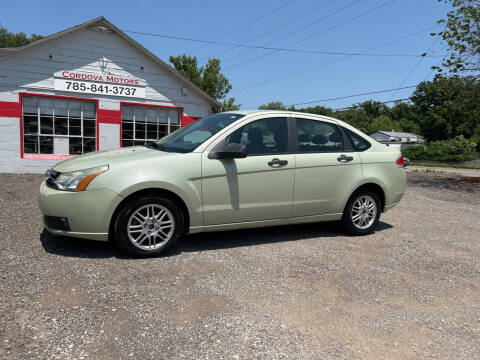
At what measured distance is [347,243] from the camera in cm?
551

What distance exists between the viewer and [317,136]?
5562mm

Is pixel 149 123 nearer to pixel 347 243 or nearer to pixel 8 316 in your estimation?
pixel 347 243

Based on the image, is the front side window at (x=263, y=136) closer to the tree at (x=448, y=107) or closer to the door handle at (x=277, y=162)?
the door handle at (x=277, y=162)

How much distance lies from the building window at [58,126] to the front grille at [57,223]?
10614 millimetres

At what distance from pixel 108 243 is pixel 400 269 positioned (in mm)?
3481

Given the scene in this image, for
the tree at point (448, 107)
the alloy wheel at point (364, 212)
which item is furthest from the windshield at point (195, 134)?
the tree at point (448, 107)

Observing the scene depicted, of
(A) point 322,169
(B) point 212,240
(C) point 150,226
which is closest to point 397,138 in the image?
(A) point 322,169

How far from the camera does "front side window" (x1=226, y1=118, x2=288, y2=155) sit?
4961 mm

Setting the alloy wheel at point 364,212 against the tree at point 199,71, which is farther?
the tree at point 199,71

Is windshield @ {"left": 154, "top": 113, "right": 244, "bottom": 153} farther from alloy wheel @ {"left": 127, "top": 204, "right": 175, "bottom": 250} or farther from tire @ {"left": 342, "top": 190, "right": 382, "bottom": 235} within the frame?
tire @ {"left": 342, "top": 190, "right": 382, "bottom": 235}

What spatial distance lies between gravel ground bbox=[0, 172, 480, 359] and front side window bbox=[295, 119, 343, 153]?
1287 millimetres

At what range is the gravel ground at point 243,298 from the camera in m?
2.82

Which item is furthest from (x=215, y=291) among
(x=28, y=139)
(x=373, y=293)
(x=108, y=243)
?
(x=28, y=139)

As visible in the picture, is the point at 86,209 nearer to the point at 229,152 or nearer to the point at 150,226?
the point at 150,226
